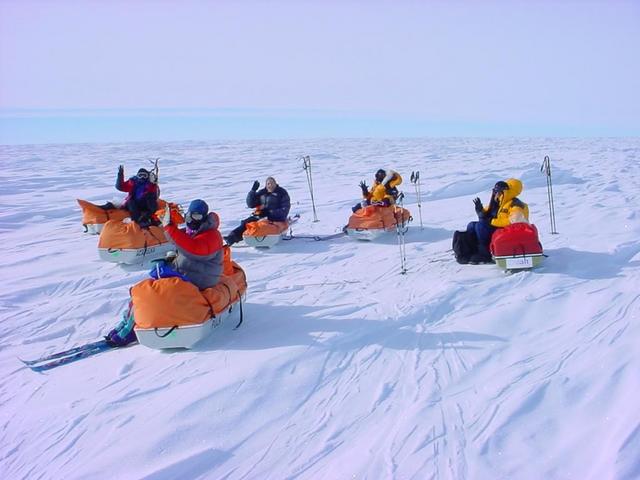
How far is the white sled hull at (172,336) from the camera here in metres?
4.74

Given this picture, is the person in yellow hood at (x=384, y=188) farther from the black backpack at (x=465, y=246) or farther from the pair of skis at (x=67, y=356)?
the pair of skis at (x=67, y=356)

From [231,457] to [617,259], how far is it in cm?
566

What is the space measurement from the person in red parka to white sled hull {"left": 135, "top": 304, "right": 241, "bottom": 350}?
466 millimetres

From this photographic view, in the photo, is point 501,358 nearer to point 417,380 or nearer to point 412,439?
point 417,380

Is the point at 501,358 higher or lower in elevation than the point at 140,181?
lower

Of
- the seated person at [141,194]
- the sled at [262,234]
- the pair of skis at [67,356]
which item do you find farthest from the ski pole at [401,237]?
the seated person at [141,194]

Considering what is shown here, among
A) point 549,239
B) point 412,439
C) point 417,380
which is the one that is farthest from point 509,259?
point 412,439

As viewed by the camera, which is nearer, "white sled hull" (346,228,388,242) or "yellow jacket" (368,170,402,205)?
"white sled hull" (346,228,388,242)

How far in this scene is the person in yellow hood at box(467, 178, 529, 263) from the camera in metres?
Answer: 6.90

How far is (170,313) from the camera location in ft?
15.5

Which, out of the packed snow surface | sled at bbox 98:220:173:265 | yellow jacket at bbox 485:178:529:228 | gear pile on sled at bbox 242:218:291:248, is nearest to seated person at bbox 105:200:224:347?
the packed snow surface

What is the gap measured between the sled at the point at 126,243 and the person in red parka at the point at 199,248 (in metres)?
3.24

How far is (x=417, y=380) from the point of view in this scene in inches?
164

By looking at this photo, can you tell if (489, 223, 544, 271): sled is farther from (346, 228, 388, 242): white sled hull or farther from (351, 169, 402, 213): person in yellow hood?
(351, 169, 402, 213): person in yellow hood
